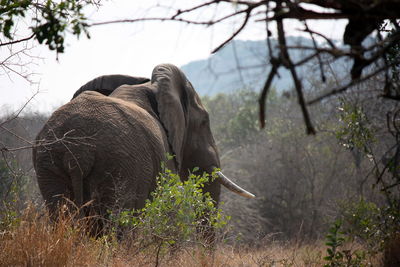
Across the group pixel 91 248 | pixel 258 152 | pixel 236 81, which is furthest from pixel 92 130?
pixel 258 152

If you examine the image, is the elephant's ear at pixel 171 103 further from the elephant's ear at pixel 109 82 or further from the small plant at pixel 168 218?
the small plant at pixel 168 218

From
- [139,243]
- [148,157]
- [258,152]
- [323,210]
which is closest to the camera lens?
[139,243]

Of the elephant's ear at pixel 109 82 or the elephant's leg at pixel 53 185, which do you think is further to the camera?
the elephant's ear at pixel 109 82

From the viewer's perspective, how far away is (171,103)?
7.77 metres

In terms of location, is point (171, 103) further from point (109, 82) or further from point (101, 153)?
point (101, 153)

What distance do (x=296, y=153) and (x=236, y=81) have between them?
43.2ft

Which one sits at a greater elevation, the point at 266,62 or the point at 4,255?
the point at 266,62

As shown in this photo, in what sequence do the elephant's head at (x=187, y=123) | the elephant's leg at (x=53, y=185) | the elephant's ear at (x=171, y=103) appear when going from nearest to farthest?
1. the elephant's leg at (x=53, y=185)
2. the elephant's ear at (x=171, y=103)
3. the elephant's head at (x=187, y=123)

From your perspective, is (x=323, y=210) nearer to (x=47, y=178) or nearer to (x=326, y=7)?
(x=47, y=178)

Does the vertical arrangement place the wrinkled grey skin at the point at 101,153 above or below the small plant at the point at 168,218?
above

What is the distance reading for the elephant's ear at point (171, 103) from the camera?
→ 761cm

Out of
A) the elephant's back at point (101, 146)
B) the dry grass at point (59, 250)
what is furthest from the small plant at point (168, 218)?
the elephant's back at point (101, 146)

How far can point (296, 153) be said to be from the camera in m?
15.9

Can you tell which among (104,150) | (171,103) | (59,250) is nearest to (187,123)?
(171,103)
